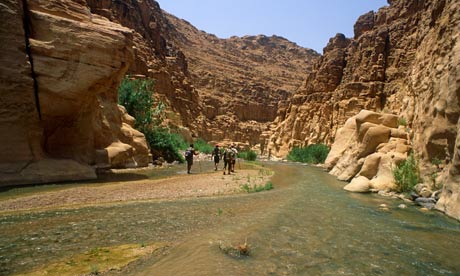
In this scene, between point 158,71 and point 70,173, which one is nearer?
point 70,173

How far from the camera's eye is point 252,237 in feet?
20.5

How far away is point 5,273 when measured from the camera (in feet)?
14.1

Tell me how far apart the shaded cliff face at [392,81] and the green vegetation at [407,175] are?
0.47 meters

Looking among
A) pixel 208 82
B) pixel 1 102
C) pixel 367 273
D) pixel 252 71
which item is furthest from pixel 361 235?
pixel 252 71

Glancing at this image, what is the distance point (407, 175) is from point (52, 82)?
1514 cm

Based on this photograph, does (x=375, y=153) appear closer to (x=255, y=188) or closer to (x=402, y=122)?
(x=402, y=122)

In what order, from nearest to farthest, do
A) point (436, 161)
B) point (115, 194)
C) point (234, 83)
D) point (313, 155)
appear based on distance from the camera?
point (115, 194)
point (436, 161)
point (313, 155)
point (234, 83)

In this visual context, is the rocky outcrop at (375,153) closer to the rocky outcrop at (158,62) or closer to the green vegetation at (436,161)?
the green vegetation at (436,161)

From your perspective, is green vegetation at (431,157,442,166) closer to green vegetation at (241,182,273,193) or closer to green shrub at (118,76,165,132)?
green vegetation at (241,182,273,193)

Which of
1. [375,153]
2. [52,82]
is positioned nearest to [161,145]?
[52,82]

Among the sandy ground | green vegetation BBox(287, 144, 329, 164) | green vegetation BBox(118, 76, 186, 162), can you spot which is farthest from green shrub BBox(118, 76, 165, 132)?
green vegetation BBox(287, 144, 329, 164)

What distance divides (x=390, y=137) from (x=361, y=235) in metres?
12.1

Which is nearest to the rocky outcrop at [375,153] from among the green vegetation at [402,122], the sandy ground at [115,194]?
the green vegetation at [402,122]

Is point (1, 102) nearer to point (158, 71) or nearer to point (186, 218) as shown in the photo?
point (186, 218)
